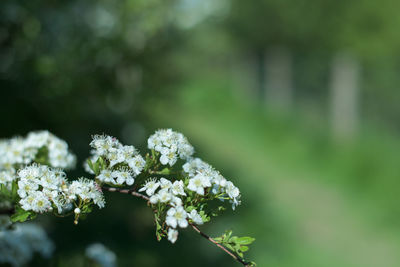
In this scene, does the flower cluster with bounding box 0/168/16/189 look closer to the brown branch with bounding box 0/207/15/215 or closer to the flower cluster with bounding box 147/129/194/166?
the brown branch with bounding box 0/207/15/215

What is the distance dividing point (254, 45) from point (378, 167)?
610 centimetres

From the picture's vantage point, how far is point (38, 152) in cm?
167

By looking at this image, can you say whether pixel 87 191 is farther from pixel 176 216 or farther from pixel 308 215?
pixel 308 215

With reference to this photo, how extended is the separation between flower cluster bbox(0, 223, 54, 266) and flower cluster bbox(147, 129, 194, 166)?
86 cm

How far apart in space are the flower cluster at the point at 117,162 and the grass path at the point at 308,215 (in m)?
3.16

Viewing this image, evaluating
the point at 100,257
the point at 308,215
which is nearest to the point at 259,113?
the point at 308,215

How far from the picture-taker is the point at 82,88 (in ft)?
12.3

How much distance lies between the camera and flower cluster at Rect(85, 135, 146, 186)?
1.18 metres

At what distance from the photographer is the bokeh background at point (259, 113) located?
12.2 ft

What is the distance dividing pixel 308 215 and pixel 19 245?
4.42 metres

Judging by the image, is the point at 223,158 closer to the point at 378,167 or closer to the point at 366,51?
the point at 378,167

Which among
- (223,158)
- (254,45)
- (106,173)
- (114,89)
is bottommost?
(106,173)

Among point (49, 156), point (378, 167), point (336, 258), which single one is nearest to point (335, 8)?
point (378, 167)

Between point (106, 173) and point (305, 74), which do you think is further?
point (305, 74)
